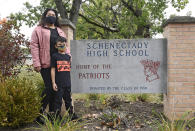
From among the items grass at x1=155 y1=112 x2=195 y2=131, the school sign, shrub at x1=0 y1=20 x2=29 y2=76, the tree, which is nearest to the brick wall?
the school sign

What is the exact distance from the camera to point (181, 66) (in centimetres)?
438

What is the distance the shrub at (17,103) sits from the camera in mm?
3625

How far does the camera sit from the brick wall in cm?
436

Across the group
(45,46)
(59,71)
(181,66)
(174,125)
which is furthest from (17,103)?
(181,66)

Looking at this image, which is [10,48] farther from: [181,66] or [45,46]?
[181,66]

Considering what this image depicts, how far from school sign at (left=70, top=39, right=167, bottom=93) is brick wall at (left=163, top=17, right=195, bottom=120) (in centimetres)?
27

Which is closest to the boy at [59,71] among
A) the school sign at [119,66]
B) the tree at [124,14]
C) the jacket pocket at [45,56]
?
the jacket pocket at [45,56]

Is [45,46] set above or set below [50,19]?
below

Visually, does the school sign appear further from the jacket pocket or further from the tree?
the tree

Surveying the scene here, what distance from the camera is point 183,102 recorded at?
14.4 feet

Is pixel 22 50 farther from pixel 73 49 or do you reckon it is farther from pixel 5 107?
pixel 5 107

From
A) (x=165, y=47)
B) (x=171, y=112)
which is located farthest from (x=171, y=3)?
(x=171, y=112)

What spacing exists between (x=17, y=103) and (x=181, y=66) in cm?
309

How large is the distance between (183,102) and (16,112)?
3074 millimetres
